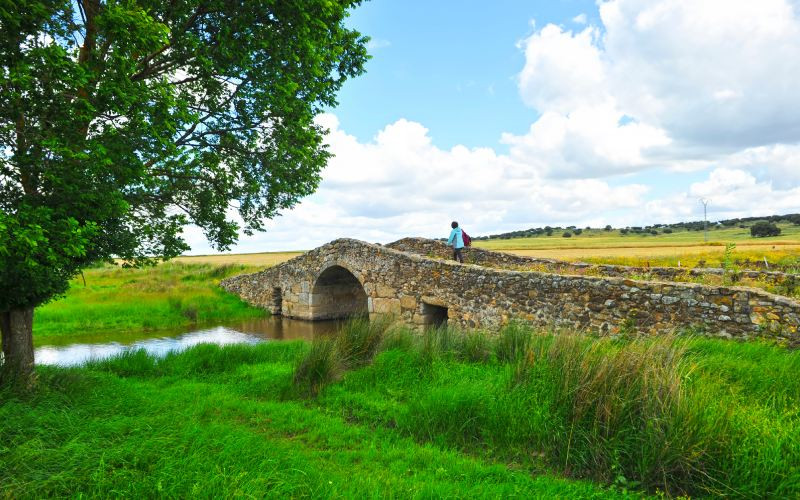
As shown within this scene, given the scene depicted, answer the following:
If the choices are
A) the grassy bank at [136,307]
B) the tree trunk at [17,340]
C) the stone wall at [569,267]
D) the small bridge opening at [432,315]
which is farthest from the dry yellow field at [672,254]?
the tree trunk at [17,340]

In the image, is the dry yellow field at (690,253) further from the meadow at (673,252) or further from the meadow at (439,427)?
the meadow at (439,427)

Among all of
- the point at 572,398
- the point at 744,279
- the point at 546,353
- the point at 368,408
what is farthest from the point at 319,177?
the point at 744,279

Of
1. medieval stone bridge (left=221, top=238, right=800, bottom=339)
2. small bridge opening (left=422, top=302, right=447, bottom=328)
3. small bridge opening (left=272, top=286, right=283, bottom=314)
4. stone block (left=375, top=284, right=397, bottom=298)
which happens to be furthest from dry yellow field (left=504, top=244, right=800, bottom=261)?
small bridge opening (left=272, top=286, right=283, bottom=314)

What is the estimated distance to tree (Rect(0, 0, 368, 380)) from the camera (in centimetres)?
485

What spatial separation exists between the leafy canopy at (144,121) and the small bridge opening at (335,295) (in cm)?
1005

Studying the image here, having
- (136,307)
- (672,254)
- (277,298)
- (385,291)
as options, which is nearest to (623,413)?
(385,291)

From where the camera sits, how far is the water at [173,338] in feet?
42.0

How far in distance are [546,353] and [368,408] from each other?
2.49 meters

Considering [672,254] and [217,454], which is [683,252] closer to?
[672,254]

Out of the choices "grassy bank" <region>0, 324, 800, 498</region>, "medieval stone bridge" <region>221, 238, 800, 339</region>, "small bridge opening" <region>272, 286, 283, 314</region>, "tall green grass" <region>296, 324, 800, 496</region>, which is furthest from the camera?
"small bridge opening" <region>272, 286, 283, 314</region>

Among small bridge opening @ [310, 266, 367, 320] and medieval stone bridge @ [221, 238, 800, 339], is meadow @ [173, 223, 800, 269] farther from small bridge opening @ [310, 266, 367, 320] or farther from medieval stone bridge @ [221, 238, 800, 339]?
small bridge opening @ [310, 266, 367, 320]

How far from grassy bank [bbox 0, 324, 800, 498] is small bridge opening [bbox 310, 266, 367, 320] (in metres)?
12.4

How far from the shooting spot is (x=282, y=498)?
3260 mm

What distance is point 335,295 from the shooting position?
66.7 ft
